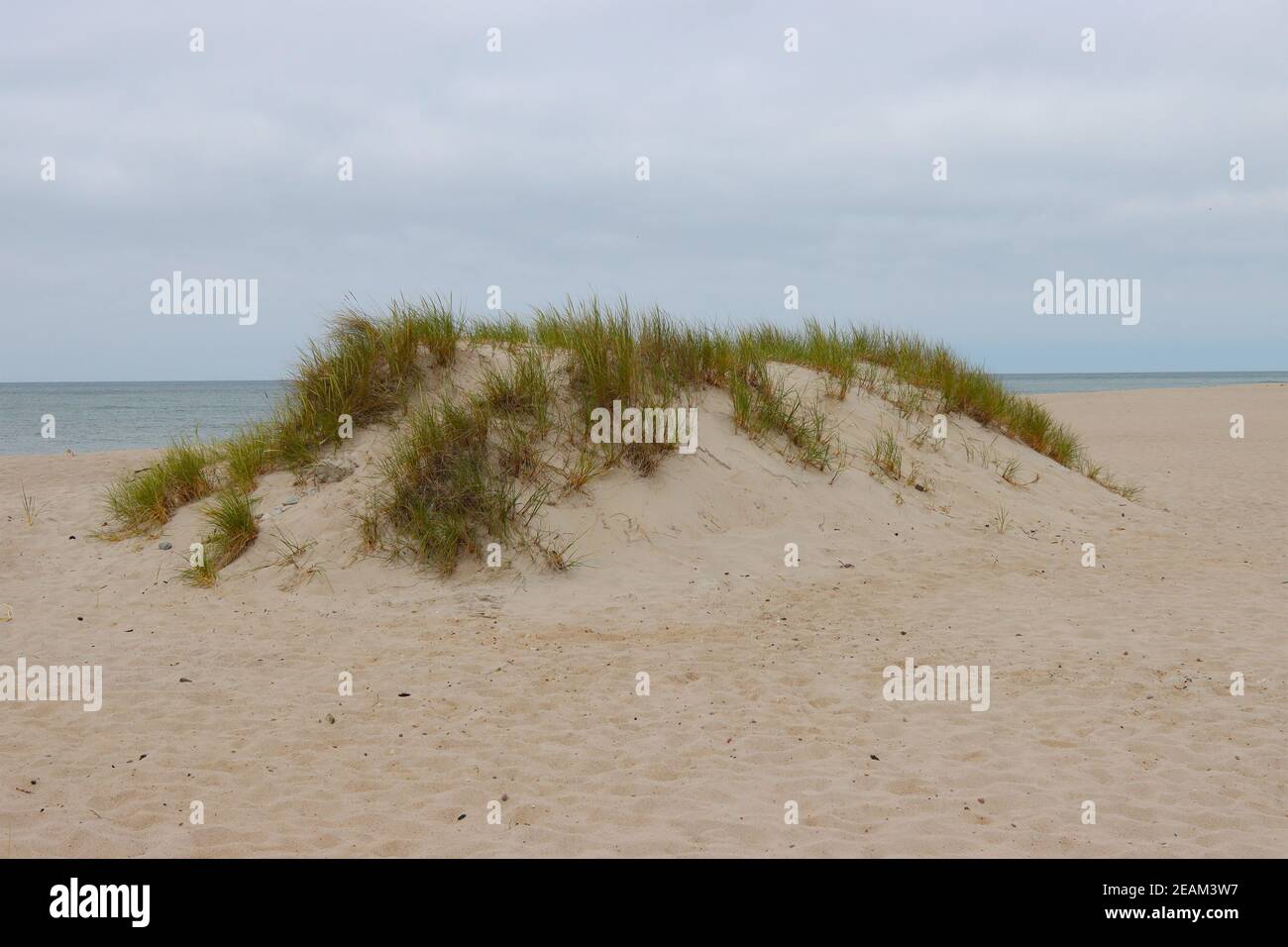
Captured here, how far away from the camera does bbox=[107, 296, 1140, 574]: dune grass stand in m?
8.28

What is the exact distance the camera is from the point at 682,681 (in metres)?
5.84

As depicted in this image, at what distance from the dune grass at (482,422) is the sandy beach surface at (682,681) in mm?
299

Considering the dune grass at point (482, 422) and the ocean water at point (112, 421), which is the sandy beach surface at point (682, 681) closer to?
the dune grass at point (482, 422)

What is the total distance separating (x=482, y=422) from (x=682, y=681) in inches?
149

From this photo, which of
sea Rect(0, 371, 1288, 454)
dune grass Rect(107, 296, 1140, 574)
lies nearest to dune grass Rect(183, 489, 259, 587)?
dune grass Rect(107, 296, 1140, 574)

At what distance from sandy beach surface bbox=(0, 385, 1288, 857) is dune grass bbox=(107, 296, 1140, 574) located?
30cm

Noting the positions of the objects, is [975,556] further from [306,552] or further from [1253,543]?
[306,552]

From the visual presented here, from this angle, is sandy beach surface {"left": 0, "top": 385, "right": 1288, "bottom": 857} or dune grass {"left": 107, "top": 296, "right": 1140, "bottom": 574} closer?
sandy beach surface {"left": 0, "top": 385, "right": 1288, "bottom": 857}

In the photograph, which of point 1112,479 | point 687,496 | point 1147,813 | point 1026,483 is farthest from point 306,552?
point 1112,479

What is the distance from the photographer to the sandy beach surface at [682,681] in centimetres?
401

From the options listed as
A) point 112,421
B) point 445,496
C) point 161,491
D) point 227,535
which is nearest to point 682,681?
point 445,496

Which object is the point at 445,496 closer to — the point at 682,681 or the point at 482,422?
the point at 482,422

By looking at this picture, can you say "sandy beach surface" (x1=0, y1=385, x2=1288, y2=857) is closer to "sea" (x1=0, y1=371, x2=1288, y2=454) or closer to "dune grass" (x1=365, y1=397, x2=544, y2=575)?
"dune grass" (x1=365, y1=397, x2=544, y2=575)

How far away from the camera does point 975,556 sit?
8.70 metres
